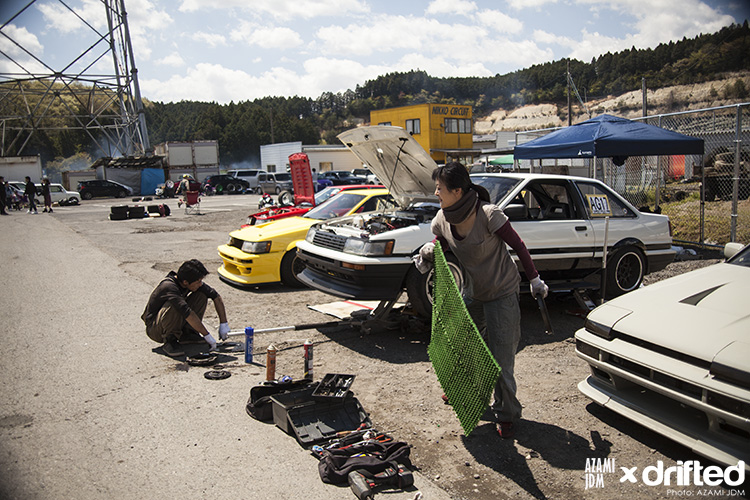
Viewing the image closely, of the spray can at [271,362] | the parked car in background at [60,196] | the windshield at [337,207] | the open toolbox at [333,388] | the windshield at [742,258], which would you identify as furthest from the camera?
the parked car in background at [60,196]

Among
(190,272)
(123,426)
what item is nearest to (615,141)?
(190,272)

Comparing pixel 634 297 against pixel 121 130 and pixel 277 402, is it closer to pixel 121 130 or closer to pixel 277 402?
pixel 277 402

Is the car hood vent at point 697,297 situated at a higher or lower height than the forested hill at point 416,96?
lower

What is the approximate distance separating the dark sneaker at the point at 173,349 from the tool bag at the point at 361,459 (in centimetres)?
248

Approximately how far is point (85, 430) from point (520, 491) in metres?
2.96

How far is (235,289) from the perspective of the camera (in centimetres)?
820

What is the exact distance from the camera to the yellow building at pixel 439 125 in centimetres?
5072

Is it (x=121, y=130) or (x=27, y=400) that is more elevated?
(x=121, y=130)

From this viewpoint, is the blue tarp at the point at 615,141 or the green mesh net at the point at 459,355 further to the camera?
the blue tarp at the point at 615,141

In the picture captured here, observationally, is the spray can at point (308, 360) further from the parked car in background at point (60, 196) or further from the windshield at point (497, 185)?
the parked car in background at point (60, 196)

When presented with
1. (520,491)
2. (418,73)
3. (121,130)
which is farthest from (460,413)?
(418,73)

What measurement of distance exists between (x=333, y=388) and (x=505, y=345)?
1286 mm

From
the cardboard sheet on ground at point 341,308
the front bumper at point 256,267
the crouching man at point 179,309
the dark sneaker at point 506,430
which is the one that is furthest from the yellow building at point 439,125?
the dark sneaker at point 506,430

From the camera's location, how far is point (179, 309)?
5.01 metres
